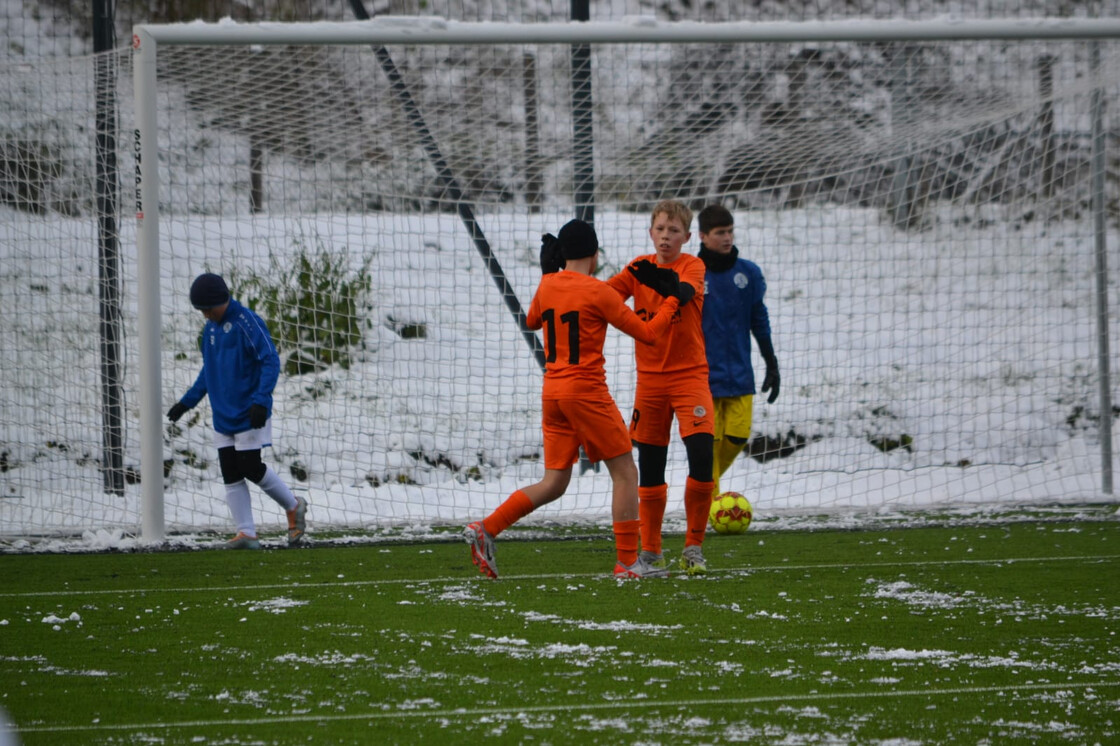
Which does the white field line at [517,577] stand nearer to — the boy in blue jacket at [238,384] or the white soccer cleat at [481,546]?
the white soccer cleat at [481,546]

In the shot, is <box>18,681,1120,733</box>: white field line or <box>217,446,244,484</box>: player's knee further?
<box>217,446,244,484</box>: player's knee

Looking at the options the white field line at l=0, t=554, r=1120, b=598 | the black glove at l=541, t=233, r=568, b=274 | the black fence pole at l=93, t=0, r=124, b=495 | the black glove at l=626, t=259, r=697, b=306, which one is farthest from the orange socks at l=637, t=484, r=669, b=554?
the black fence pole at l=93, t=0, r=124, b=495

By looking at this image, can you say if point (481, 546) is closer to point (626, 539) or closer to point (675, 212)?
point (626, 539)

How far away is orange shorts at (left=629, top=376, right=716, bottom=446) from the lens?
5375 mm

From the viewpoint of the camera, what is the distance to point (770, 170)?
9.02 metres

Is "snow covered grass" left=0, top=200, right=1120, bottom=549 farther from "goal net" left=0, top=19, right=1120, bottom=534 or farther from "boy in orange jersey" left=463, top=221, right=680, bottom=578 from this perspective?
"boy in orange jersey" left=463, top=221, right=680, bottom=578

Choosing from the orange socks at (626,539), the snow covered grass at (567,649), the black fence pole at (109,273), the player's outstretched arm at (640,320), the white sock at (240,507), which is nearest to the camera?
the snow covered grass at (567,649)

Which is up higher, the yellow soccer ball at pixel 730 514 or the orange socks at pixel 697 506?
the orange socks at pixel 697 506

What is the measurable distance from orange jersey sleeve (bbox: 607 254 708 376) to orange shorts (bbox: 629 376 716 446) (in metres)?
0.06

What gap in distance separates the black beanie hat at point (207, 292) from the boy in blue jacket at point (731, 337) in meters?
2.69

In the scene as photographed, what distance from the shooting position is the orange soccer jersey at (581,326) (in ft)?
16.7

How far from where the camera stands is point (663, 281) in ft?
16.8

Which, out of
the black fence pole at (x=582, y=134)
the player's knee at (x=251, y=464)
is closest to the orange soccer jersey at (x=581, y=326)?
the player's knee at (x=251, y=464)

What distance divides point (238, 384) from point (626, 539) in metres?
2.60
